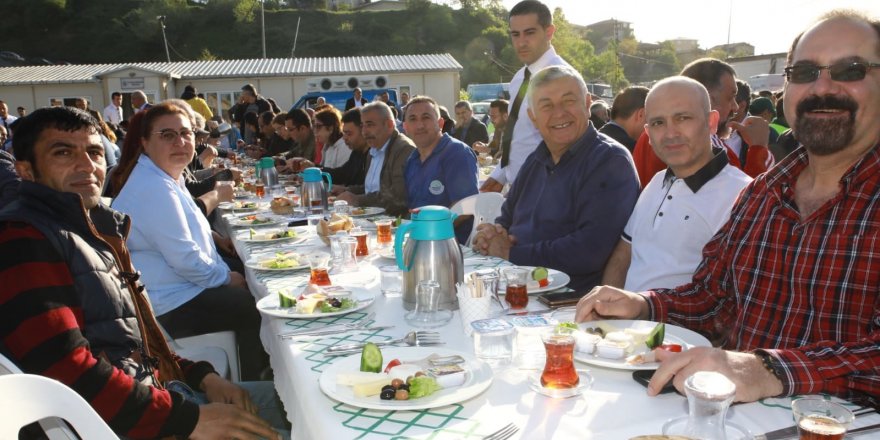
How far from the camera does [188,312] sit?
11.0ft

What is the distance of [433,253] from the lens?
7.13 ft

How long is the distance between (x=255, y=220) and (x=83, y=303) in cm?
265

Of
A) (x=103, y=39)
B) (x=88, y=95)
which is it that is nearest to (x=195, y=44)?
(x=103, y=39)

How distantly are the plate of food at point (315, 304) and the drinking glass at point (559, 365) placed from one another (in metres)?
0.88

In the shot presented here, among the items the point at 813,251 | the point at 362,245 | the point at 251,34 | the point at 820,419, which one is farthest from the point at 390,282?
the point at 251,34

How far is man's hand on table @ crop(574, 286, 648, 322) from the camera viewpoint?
1.93 meters

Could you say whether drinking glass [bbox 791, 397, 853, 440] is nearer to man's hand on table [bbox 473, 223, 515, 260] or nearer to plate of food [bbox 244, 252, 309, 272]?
man's hand on table [bbox 473, 223, 515, 260]

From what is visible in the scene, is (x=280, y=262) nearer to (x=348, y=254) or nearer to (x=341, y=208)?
(x=348, y=254)

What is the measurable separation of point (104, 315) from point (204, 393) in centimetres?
65

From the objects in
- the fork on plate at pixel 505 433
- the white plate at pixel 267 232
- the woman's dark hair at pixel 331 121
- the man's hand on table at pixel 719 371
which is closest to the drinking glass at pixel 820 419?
the man's hand on table at pixel 719 371

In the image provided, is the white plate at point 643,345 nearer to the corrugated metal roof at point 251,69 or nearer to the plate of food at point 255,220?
the plate of food at point 255,220

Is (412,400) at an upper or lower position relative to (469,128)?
lower

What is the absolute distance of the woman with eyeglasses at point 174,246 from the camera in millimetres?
3145

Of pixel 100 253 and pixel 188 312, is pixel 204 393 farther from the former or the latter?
pixel 188 312
